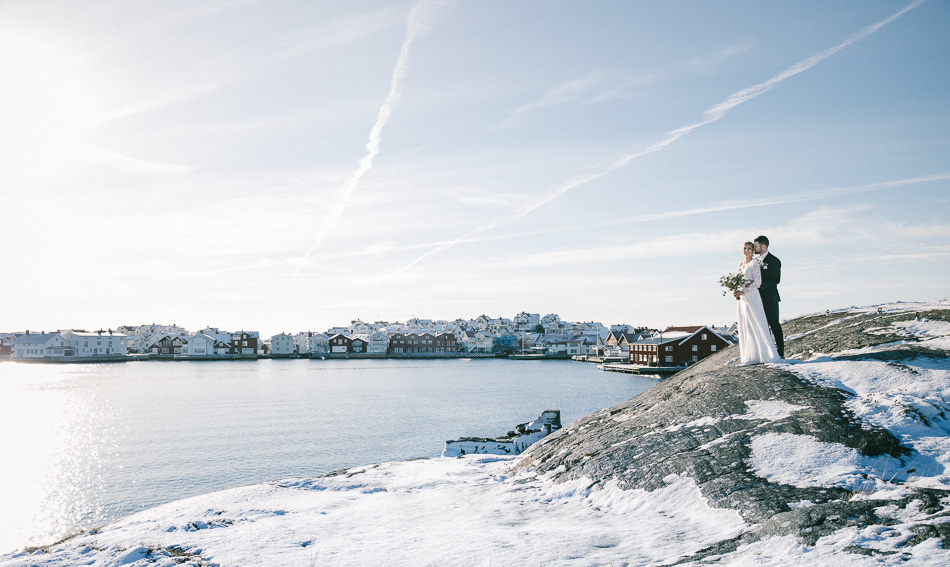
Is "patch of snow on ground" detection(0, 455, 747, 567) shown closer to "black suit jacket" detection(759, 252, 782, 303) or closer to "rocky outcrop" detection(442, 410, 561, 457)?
"black suit jacket" detection(759, 252, 782, 303)

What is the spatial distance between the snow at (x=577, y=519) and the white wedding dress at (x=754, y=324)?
1.27 metres

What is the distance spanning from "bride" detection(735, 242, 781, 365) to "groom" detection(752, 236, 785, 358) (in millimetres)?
175

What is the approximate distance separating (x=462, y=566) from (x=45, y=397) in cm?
8581

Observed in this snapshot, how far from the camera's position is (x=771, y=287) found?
513 inches

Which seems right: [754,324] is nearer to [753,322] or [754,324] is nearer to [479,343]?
[753,322]

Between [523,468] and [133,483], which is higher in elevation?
[523,468]

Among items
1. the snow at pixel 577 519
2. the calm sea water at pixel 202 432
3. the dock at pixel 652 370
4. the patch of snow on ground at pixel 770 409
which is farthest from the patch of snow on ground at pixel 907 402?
the dock at pixel 652 370

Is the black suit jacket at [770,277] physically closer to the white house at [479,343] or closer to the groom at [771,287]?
the groom at [771,287]

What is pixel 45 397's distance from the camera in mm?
71250

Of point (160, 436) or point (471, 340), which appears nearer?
point (160, 436)

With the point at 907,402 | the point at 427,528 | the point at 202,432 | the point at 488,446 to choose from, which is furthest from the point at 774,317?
the point at 202,432

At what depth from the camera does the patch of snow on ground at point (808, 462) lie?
24.7 ft

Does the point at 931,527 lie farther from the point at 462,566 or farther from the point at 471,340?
the point at 471,340

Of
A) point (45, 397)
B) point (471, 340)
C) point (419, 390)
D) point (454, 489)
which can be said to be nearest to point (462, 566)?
point (454, 489)
